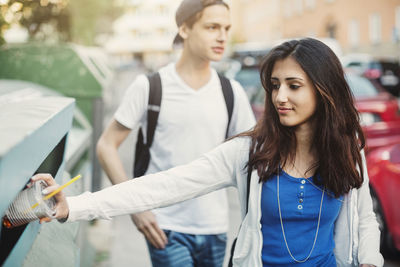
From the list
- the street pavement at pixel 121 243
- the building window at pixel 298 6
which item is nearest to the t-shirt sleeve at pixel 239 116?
the street pavement at pixel 121 243

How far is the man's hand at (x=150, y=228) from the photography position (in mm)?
2533

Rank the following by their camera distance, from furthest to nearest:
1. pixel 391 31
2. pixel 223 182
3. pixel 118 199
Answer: pixel 391 31, pixel 223 182, pixel 118 199

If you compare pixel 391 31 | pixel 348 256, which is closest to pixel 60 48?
pixel 348 256

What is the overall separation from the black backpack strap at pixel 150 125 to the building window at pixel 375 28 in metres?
33.5

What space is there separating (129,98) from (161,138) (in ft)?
0.87

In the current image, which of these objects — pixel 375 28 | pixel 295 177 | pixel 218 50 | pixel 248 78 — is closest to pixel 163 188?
pixel 295 177

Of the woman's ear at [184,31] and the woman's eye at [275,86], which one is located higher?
the woman's ear at [184,31]

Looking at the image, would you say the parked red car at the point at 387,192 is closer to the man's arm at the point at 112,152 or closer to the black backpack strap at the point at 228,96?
the black backpack strap at the point at 228,96

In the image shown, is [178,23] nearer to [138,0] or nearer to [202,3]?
[202,3]

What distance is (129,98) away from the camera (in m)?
2.72

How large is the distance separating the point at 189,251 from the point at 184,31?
1209 millimetres

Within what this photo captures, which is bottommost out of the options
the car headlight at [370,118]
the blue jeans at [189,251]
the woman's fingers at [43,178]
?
the car headlight at [370,118]

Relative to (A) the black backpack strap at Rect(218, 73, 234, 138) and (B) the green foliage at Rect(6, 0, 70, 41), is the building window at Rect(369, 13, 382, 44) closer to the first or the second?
(B) the green foliage at Rect(6, 0, 70, 41)

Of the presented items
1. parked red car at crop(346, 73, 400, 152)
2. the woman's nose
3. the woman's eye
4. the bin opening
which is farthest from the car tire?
the bin opening
